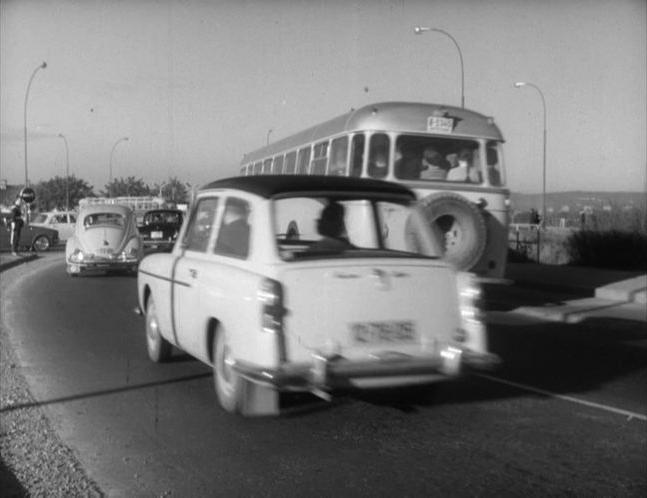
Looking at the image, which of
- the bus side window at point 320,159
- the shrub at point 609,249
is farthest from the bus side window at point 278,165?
the shrub at point 609,249

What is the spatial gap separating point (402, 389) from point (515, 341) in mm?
4444

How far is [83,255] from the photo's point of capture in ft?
68.3

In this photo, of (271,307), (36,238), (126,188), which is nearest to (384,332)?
(271,307)

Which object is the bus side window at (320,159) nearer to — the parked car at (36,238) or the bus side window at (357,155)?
the bus side window at (357,155)

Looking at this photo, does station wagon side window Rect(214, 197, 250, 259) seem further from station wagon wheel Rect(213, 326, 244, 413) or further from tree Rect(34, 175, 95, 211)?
tree Rect(34, 175, 95, 211)

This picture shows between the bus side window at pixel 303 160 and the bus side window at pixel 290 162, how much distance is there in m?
0.32

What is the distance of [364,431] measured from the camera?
21.6ft

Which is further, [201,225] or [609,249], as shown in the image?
[609,249]

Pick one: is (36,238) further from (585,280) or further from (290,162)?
(585,280)

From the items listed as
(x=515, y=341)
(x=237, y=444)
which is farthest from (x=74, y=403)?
(x=515, y=341)

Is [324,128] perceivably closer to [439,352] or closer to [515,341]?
[515,341]

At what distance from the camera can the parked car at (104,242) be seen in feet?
68.4

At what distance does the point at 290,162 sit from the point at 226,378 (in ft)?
36.4

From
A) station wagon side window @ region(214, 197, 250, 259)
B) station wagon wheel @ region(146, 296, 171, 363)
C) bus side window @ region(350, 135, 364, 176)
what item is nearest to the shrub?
bus side window @ region(350, 135, 364, 176)
